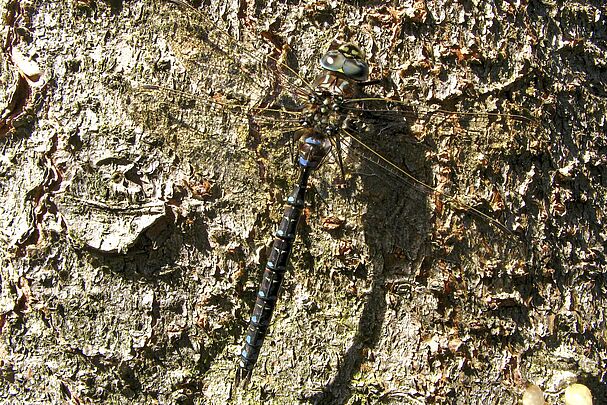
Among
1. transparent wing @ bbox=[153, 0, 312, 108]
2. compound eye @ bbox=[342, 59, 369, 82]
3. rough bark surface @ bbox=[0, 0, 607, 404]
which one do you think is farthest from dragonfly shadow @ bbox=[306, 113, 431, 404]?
transparent wing @ bbox=[153, 0, 312, 108]

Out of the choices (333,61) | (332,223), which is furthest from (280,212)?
(333,61)

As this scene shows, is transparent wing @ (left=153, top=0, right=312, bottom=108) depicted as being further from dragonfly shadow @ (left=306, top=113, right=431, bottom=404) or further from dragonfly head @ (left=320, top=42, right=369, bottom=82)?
dragonfly shadow @ (left=306, top=113, right=431, bottom=404)

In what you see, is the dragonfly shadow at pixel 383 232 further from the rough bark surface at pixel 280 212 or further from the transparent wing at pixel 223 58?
the transparent wing at pixel 223 58

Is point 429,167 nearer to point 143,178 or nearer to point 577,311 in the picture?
point 577,311

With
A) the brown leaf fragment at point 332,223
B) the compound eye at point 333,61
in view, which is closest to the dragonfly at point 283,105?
the compound eye at point 333,61

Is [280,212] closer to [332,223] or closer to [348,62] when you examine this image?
[332,223]

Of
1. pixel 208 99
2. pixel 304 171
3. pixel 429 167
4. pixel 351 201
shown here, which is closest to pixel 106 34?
pixel 208 99
